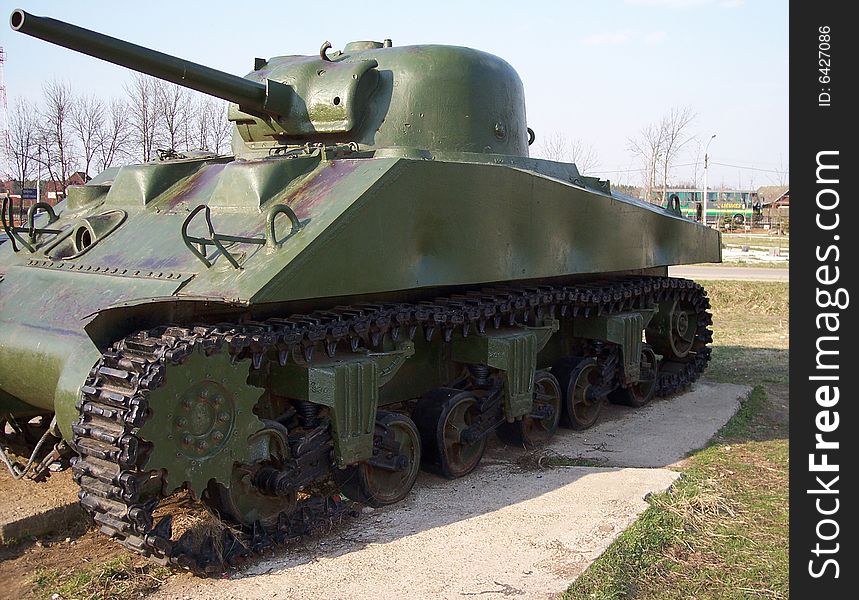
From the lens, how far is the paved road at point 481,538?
5.21 metres

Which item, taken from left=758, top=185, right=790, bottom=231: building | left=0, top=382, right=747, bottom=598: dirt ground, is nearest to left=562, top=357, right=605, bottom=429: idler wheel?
left=0, top=382, right=747, bottom=598: dirt ground

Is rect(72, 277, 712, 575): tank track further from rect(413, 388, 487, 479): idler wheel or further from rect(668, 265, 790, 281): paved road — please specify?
rect(668, 265, 790, 281): paved road

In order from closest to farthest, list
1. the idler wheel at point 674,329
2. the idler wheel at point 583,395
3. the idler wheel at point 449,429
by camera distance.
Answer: the idler wheel at point 449,429
the idler wheel at point 583,395
the idler wheel at point 674,329

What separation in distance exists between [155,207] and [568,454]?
4.18 metres

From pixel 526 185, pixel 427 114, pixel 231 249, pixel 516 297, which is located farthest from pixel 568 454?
pixel 231 249

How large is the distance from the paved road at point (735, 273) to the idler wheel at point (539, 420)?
14936 mm

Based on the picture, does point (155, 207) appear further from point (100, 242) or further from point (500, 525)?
point (500, 525)

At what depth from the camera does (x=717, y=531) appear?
609 centimetres

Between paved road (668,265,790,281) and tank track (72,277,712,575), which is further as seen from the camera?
paved road (668,265,790,281)

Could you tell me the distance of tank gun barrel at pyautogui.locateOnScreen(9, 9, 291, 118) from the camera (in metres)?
5.69

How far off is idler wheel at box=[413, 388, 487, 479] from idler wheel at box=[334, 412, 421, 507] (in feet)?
0.71

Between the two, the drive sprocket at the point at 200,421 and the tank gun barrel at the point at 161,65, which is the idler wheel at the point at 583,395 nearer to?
the tank gun barrel at the point at 161,65

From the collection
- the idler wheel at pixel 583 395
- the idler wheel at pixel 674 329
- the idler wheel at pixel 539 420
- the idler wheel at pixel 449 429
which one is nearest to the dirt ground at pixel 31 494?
the idler wheel at pixel 449 429

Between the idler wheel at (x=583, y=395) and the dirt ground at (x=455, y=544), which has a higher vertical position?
the idler wheel at (x=583, y=395)
